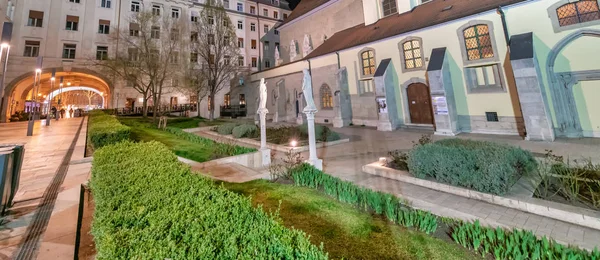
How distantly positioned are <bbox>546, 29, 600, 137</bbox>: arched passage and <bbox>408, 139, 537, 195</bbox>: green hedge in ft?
27.6

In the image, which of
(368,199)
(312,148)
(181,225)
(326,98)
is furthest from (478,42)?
(181,225)

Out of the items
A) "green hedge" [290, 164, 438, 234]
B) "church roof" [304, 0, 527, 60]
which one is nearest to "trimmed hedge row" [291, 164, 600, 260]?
"green hedge" [290, 164, 438, 234]

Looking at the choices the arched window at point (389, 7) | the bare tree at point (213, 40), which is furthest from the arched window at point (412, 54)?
the bare tree at point (213, 40)

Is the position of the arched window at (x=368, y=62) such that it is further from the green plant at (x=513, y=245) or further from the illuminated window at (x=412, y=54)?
the green plant at (x=513, y=245)

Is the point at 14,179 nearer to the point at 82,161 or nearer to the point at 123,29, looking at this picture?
the point at 82,161

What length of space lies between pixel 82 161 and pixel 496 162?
1129 centimetres

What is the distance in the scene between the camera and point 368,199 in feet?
13.3

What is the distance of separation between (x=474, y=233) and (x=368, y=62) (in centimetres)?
1708

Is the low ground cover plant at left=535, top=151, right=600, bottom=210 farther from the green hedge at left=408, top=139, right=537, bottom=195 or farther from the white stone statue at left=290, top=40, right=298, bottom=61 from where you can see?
the white stone statue at left=290, top=40, right=298, bottom=61

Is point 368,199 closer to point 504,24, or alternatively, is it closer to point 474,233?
point 474,233

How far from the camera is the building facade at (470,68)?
1023 cm

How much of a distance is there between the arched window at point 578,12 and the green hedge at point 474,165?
33.0 feet

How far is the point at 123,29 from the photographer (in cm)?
2659

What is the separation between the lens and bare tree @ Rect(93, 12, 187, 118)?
66.7 feet
